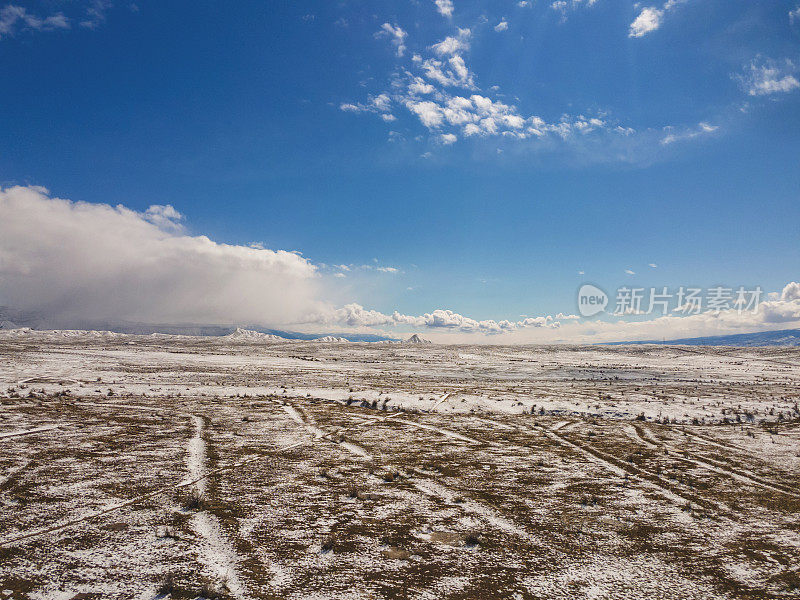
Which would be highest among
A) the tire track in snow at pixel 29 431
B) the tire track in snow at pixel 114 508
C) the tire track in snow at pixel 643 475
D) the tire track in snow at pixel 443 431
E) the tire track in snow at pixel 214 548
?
the tire track in snow at pixel 643 475

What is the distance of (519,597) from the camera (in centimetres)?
723

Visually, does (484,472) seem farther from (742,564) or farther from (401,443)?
(742,564)

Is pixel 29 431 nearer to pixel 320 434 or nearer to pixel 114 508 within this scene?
pixel 114 508

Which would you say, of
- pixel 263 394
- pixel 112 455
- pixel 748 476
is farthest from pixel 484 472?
pixel 263 394

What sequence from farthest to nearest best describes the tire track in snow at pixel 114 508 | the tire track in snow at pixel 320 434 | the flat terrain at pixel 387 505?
the tire track in snow at pixel 320 434 < the tire track in snow at pixel 114 508 < the flat terrain at pixel 387 505

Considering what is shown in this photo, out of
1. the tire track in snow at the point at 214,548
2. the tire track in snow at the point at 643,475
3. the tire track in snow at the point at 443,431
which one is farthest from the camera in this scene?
the tire track in snow at the point at 443,431

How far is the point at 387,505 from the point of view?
11.1 m

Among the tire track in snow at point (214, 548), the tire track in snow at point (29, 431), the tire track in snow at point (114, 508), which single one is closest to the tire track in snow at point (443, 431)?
the tire track in snow at point (114, 508)

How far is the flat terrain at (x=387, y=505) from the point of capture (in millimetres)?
7641

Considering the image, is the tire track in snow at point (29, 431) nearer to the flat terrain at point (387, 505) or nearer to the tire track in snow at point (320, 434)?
the flat terrain at point (387, 505)

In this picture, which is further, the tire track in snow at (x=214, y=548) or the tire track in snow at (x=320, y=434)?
the tire track in snow at (x=320, y=434)

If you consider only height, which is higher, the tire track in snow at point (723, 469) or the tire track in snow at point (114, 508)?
the tire track in snow at point (723, 469)

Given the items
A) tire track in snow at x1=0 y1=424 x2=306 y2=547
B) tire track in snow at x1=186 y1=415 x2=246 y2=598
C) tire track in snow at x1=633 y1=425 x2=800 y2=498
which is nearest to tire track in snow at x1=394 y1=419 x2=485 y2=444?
tire track in snow at x1=633 y1=425 x2=800 y2=498

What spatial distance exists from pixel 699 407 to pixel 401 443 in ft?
83.5
